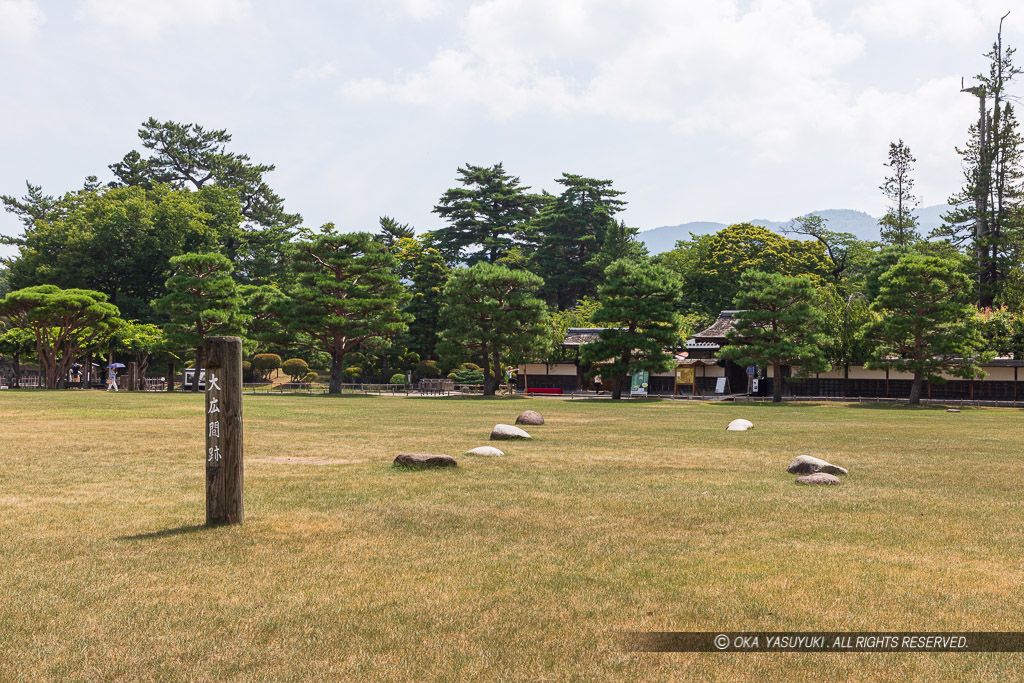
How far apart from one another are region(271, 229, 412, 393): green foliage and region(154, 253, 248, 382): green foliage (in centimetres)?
284

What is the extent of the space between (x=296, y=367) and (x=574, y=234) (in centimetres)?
2746

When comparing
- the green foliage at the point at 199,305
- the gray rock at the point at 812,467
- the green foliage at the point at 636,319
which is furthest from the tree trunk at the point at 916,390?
the green foliage at the point at 199,305

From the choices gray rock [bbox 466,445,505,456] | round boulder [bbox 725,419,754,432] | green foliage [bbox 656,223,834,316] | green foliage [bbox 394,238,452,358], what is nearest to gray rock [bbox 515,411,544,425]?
round boulder [bbox 725,419,754,432]

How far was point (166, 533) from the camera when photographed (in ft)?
21.9

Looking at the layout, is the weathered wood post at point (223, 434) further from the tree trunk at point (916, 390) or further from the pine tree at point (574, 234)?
the pine tree at point (574, 234)

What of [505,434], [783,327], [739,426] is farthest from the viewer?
[783,327]

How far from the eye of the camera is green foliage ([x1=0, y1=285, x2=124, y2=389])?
134 ft

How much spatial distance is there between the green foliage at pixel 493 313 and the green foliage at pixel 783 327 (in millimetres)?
11461

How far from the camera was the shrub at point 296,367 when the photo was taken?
56.8 metres

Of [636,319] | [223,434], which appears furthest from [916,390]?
[223,434]

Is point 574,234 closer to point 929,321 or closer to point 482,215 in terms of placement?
point 482,215

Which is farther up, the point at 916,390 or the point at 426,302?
the point at 426,302

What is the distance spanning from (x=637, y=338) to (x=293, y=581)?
36.2m

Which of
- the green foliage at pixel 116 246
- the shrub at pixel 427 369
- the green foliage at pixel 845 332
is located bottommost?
the shrub at pixel 427 369
